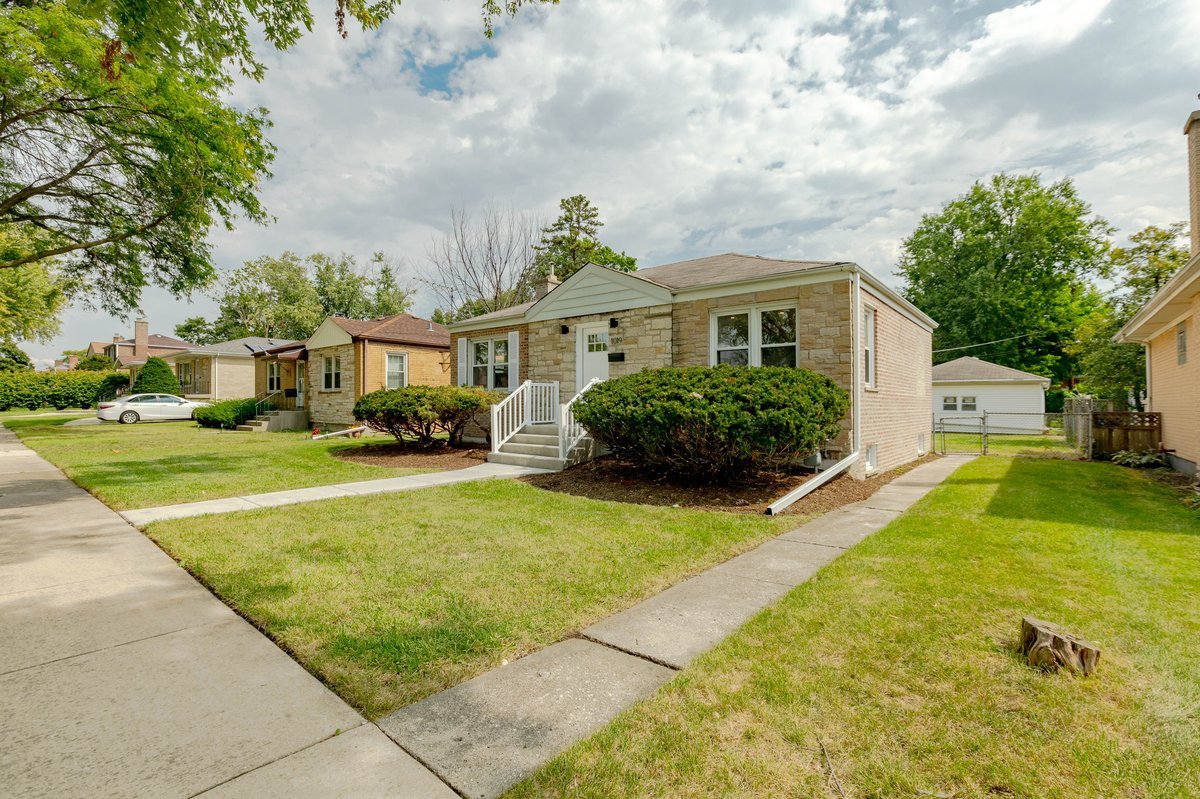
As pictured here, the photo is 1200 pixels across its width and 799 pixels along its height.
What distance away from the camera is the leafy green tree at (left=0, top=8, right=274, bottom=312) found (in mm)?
6445

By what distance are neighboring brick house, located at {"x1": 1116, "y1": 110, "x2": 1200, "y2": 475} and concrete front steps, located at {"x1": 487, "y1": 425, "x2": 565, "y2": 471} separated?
983 cm

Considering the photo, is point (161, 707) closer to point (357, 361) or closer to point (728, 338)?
point (728, 338)

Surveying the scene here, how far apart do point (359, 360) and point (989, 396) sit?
2733 cm

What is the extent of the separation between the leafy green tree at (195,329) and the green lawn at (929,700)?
2567 inches

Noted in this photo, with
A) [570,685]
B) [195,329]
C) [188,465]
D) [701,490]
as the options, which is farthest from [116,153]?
[195,329]

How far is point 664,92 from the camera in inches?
412

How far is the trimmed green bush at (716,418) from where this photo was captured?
22.3 ft

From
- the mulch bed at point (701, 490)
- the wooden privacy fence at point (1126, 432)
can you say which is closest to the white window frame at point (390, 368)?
the mulch bed at point (701, 490)

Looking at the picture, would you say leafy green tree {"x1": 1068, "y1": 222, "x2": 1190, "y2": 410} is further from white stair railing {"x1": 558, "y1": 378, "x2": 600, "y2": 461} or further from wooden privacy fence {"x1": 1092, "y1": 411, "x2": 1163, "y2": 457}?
white stair railing {"x1": 558, "y1": 378, "x2": 600, "y2": 461}

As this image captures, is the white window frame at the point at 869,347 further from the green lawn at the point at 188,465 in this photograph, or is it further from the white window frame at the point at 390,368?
the white window frame at the point at 390,368

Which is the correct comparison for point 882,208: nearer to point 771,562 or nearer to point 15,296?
point 771,562

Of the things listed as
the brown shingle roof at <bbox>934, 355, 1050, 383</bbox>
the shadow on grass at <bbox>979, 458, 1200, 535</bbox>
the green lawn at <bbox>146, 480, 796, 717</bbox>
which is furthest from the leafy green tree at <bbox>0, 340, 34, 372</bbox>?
the brown shingle roof at <bbox>934, 355, 1050, 383</bbox>

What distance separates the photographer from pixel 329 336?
18922 mm

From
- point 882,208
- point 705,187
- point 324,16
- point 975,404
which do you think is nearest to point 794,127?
point 705,187
